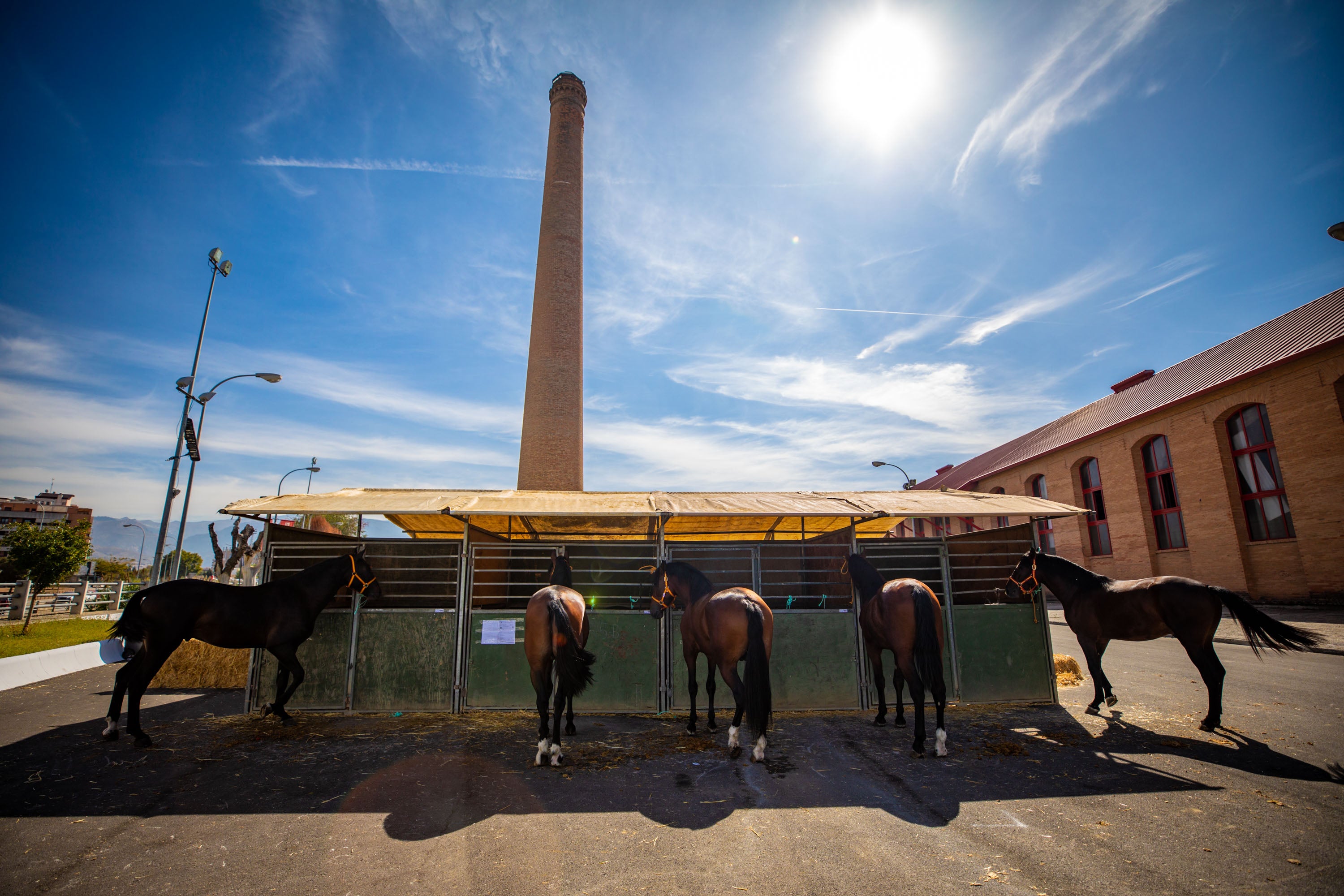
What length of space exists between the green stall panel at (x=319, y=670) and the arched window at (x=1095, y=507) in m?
32.9

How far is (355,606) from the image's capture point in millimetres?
8320

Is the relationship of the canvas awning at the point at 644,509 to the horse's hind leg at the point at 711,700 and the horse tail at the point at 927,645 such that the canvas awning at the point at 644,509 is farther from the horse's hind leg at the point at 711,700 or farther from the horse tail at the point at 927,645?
the horse's hind leg at the point at 711,700

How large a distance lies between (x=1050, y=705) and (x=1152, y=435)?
24.6 m

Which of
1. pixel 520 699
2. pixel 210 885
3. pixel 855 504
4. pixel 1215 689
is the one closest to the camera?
Answer: pixel 210 885

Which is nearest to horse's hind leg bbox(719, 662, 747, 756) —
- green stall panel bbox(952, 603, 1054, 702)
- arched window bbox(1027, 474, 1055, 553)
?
green stall panel bbox(952, 603, 1054, 702)

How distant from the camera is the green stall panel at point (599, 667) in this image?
324 inches

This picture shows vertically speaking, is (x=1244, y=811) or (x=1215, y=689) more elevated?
(x=1215, y=689)

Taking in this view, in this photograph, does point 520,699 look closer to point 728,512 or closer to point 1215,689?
point 728,512

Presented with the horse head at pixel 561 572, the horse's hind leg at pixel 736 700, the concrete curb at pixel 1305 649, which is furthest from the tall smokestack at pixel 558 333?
the concrete curb at pixel 1305 649

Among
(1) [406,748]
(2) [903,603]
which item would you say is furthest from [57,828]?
(2) [903,603]

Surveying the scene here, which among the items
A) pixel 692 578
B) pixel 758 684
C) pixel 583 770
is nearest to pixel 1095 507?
pixel 692 578

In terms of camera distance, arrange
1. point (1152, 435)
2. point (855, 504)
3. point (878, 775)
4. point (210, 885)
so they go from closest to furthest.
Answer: point (210, 885) < point (878, 775) < point (855, 504) < point (1152, 435)

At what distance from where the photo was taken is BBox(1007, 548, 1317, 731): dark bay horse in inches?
279

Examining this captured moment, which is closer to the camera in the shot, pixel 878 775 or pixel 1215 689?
pixel 878 775
